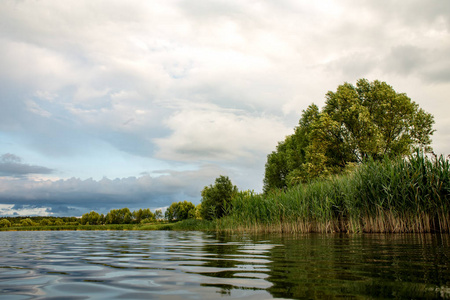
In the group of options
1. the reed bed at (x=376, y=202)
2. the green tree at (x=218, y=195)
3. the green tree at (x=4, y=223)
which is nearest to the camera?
the reed bed at (x=376, y=202)

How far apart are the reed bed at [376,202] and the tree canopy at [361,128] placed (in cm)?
1555

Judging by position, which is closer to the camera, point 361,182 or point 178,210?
point 361,182

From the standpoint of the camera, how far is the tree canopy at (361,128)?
30.8 m

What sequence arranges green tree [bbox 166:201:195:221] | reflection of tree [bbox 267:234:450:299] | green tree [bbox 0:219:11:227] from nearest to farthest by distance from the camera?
reflection of tree [bbox 267:234:450:299] → green tree [bbox 0:219:11:227] → green tree [bbox 166:201:195:221]

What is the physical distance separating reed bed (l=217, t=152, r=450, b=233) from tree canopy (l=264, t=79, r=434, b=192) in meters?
15.6

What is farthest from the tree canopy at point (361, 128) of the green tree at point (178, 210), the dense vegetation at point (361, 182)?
the green tree at point (178, 210)

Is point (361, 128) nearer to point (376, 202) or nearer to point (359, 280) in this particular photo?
point (376, 202)

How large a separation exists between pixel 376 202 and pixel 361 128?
70.8ft

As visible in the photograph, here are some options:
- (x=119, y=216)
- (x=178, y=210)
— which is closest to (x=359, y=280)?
(x=178, y=210)

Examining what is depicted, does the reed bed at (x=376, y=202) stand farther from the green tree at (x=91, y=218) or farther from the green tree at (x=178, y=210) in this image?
the green tree at (x=91, y=218)

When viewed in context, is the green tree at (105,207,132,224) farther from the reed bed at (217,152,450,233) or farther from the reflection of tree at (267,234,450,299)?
the reflection of tree at (267,234,450,299)

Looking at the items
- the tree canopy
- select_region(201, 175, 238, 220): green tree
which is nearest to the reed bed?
the tree canopy

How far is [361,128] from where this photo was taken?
31.6 m

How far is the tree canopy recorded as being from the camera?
101 ft
